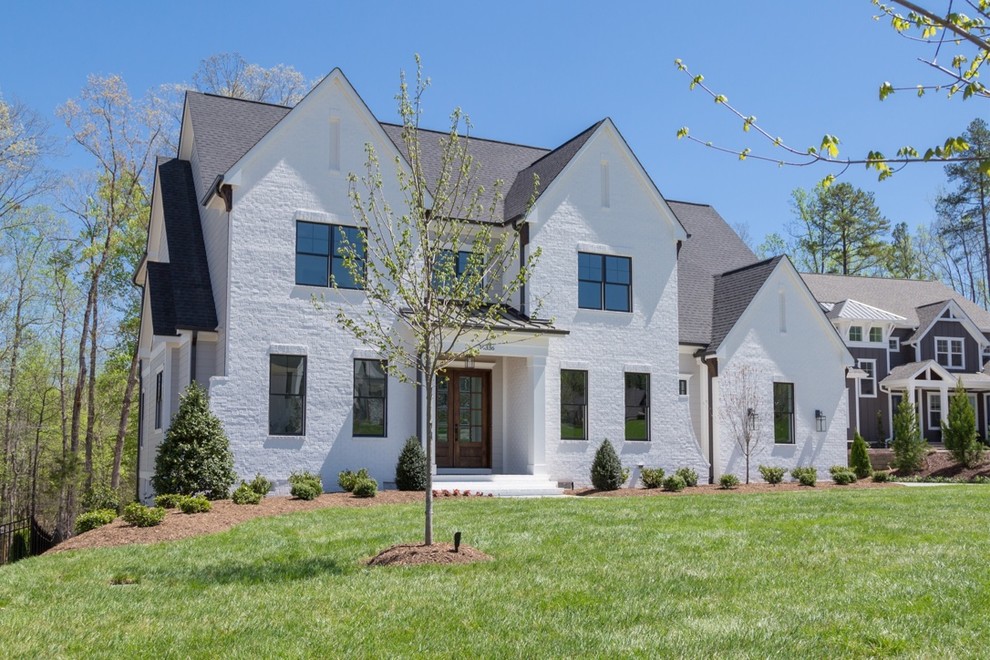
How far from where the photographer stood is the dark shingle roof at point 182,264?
19.5 meters

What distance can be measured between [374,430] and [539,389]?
12.5 feet

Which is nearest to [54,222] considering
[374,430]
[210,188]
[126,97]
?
[126,97]

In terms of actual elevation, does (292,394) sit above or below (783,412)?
above

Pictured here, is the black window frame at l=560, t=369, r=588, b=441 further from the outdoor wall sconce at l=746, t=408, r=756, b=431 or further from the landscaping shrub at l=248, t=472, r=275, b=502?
the landscaping shrub at l=248, t=472, r=275, b=502

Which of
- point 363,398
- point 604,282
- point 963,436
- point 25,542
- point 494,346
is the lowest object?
point 25,542

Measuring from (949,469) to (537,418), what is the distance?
53.0 feet

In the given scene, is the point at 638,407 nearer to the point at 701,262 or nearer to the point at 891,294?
the point at 701,262

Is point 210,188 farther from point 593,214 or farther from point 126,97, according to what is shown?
point 126,97

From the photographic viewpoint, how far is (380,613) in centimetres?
725

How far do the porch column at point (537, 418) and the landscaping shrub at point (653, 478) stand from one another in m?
2.24

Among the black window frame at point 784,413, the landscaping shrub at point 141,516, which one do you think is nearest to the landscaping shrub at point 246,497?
the landscaping shrub at point 141,516

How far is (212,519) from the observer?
13.6m

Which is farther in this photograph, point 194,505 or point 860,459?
point 860,459

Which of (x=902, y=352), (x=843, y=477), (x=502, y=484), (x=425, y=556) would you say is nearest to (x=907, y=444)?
(x=843, y=477)
